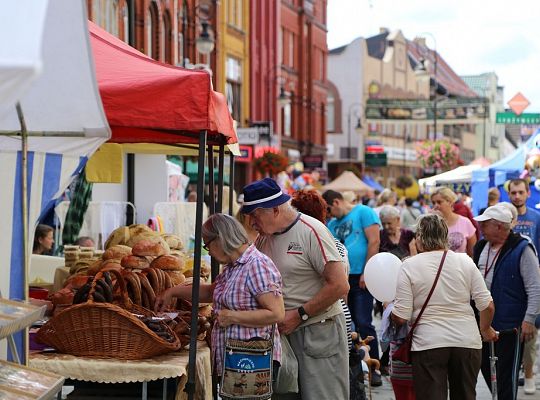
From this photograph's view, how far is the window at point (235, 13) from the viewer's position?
3938cm

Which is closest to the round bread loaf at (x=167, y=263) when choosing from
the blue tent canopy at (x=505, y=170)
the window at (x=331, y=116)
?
the blue tent canopy at (x=505, y=170)

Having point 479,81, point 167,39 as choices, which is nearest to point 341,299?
point 167,39

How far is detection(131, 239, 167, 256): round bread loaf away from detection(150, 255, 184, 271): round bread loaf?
23 cm

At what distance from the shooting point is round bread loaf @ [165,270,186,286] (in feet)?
23.9

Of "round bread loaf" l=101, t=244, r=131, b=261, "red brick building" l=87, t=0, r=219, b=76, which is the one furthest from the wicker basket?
"red brick building" l=87, t=0, r=219, b=76

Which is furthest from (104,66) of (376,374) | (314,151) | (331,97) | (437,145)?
(331,97)

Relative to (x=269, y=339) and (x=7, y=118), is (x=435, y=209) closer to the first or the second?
(x=269, y=339)

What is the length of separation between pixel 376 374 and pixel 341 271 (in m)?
4.54

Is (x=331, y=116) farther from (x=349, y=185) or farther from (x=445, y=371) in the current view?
(x=445, y=371)

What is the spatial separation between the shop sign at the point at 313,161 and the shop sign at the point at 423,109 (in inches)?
623

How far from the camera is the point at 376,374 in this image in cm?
1056

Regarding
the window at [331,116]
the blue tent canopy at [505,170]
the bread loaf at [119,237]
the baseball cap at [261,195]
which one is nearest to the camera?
the baseball cap at [261,195]

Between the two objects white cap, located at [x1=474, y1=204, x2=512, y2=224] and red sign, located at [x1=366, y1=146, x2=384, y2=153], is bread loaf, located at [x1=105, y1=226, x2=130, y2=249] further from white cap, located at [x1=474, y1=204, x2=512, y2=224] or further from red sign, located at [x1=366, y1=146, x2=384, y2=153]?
red sign, located at [x1=366, y1=146, x2=384, y2=153]

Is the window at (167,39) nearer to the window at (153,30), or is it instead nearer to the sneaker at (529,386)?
the window at (153,30)
